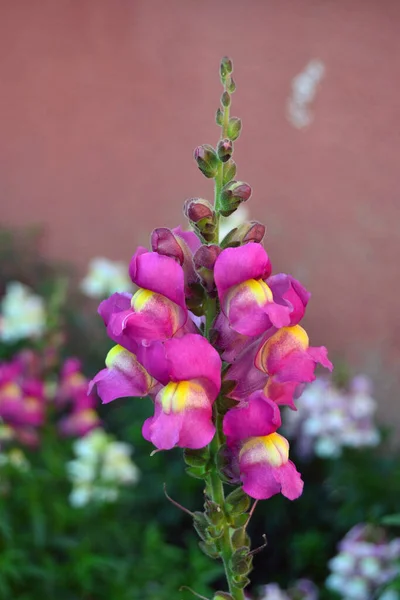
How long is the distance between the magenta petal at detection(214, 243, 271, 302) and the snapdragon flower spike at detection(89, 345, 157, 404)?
144 millimetres

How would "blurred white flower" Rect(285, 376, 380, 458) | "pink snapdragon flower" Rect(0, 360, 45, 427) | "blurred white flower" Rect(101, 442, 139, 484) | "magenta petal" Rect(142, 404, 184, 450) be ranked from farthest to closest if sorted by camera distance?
"blurred white flower" Rect(285, 376, 380, 458), "blurred white flower" Rect(101, 442, 139, 484), "pink snapdragon flower" Rect(0, 360, 45, 427), "magenta petal" Rect(142, 404, 184, 450)

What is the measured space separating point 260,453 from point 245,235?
9.7 inches

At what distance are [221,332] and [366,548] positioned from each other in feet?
4.80

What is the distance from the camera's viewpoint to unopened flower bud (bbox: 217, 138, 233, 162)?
0.80 m

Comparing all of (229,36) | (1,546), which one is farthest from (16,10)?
(1,546)

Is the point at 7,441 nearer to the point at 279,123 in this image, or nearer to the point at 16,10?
the point at 279,123

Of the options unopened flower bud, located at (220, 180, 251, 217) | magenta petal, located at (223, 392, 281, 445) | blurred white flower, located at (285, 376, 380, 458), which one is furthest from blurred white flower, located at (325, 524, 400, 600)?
unopened flower bud, located at (220, 180, 251, 217)

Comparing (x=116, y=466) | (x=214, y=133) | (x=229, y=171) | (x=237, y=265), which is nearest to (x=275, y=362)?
(x=237, y=265)

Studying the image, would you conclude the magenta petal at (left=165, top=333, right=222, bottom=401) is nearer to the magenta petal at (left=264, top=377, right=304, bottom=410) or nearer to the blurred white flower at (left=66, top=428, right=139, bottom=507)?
the magenta petal at (left=264, top=377, right=304, bottom=410)

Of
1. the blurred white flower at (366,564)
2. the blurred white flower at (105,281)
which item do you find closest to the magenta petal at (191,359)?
the blurred white flower at (366,564)

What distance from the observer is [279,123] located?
11.2 ft

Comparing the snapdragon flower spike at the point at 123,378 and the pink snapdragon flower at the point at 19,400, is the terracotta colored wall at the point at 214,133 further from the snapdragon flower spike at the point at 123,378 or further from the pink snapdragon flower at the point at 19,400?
the snapdragon flower spike at the point at 123,378

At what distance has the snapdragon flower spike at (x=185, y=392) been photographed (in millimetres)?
724

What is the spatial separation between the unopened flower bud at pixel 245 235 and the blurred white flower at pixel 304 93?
2654 millimetres
